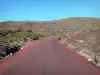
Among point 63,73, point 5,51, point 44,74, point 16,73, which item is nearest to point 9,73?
point 16,73

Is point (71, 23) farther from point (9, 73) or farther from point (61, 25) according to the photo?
point (9, 73)

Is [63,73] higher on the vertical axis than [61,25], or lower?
higher

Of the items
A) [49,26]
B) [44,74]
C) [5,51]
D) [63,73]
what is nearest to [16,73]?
[44,74]

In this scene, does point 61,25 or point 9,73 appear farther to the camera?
point 61,25

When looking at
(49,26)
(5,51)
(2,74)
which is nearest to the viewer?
(2,74)

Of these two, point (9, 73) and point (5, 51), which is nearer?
point (9, 73)

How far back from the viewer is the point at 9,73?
32.5 feet

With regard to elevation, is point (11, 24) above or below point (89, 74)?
below

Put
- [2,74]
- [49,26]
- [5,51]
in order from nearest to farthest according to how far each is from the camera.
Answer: [2,74] < [5,51] < [49,26]

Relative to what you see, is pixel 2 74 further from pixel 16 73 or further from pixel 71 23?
pixel 71 23

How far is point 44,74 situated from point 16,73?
3.91ft

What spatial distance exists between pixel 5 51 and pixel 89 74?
11.2 meters

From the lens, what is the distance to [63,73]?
33.3 ft

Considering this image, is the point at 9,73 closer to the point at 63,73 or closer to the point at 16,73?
the point at 16,73
